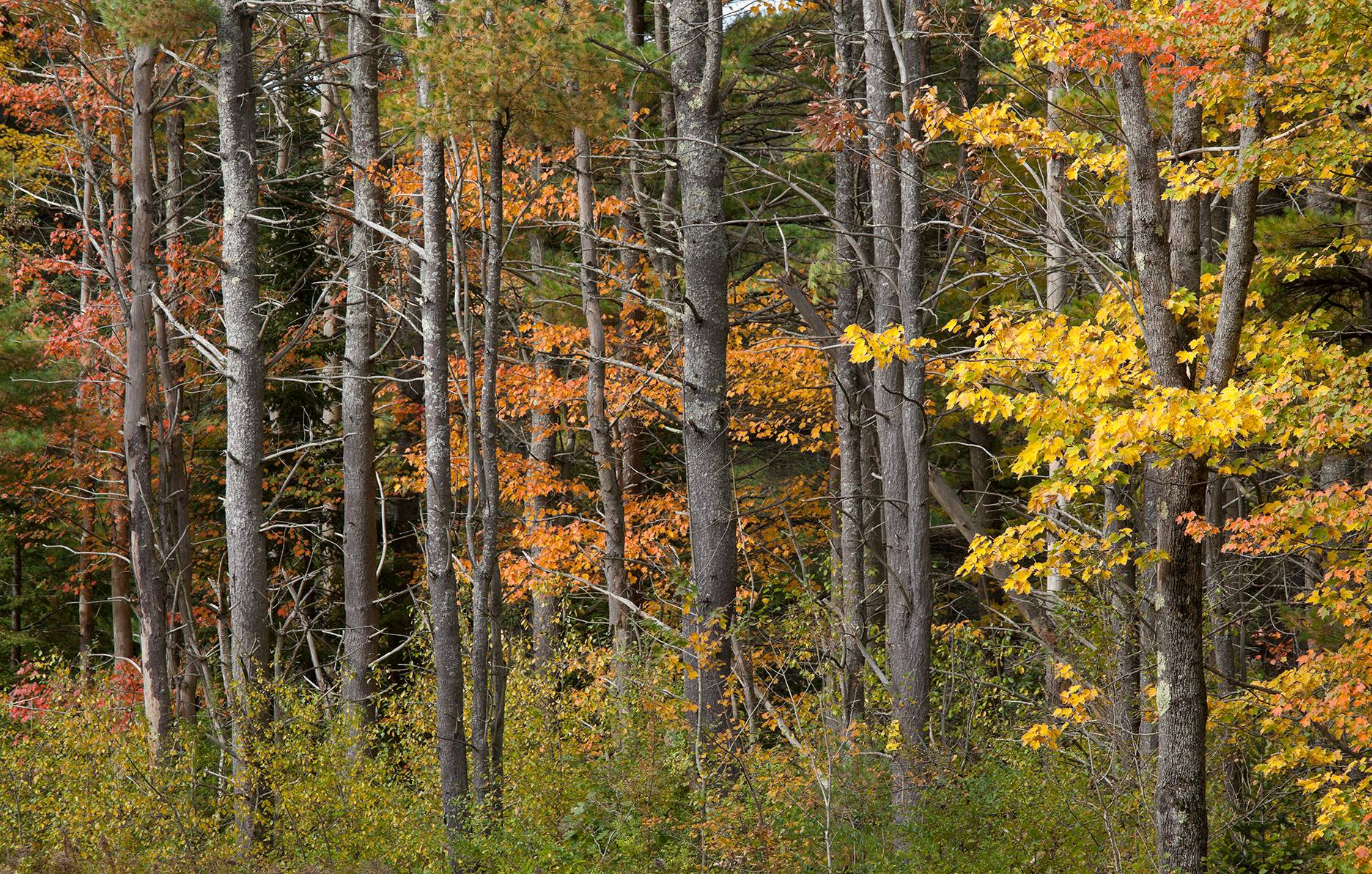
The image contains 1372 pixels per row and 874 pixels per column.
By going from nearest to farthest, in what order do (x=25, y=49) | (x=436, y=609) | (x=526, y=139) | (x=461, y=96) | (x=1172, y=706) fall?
(x=1172, y=706) → (x=461, y=96) → (x=436, y=609) → (x=526, y=139) → (x=25, y=49)

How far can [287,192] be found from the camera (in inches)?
537

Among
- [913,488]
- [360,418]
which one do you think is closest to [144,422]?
[360,418]

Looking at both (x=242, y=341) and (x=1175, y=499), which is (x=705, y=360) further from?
(x=242, y=341)

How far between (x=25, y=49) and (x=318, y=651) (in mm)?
9935

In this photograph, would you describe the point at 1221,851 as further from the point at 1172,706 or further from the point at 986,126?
the point at 986,126

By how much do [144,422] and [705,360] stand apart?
222 inches

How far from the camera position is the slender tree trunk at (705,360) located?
26.3 feet

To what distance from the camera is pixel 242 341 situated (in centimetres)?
862

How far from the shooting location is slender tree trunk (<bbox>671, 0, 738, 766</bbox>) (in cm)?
803

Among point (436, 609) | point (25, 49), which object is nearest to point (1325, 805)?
point (436, 609)

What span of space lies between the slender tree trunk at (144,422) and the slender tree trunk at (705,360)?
5301 mm

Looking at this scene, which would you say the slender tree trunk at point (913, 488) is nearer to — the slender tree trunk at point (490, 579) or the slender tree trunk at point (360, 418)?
the slender tree trunk at point (490, 579)

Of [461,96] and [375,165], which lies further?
[375,165]

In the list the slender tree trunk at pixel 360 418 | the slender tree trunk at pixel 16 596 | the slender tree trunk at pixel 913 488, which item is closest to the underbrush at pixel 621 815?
the slender tree trunk at pixel 913 488
